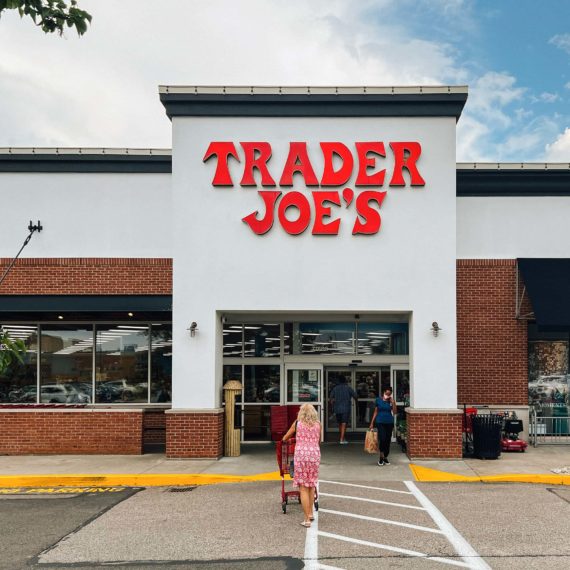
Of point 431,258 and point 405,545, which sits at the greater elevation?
point 431,258

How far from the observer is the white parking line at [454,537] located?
7.46 meters

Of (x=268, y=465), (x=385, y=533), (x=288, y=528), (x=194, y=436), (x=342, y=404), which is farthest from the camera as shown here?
(x=342, y=404)

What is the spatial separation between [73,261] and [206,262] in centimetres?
441

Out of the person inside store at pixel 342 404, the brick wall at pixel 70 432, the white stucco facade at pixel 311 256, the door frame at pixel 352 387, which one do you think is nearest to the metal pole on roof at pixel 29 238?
the brick wall at pixel 70 432

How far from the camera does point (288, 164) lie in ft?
49.9

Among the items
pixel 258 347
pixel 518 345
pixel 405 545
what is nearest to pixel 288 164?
pixel 258 347

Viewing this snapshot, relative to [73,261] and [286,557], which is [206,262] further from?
[286,557]

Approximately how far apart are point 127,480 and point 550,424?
35.8 ft

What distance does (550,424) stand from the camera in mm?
17594

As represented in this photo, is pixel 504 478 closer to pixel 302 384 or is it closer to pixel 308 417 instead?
pixel 308 417

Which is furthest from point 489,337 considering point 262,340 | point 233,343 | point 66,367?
point 66,367

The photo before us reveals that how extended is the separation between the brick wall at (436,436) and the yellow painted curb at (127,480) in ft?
11.3

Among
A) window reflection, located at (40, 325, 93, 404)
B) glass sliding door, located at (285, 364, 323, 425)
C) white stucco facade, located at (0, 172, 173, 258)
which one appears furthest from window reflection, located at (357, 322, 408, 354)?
window reflection, located at (40, 325, 93, 404)

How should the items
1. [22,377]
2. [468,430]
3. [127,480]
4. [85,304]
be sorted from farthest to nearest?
[22,377] < [85,304] < [468,430] < [127,480]
